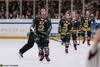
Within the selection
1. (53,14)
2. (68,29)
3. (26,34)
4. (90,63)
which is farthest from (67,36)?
→ (90,63)

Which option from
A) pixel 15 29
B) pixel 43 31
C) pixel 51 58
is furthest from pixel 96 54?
pixel 15 29

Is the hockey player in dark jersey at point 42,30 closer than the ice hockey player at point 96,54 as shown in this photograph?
No

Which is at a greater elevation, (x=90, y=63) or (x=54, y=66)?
(x=90, y=63)

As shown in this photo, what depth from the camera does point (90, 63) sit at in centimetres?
153

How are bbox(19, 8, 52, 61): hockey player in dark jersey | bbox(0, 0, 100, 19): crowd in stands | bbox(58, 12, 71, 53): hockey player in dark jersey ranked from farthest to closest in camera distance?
bbox(0, 0, 100, 19): crowd in stands, bbox(58, 12, 71, 53): hockey player in dark jersey, bbox(19, 8, 52, 61): hockey player in dark jersey

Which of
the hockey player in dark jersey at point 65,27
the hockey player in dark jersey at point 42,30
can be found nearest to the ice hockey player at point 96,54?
the hockey player in dark jersey at point 42,30

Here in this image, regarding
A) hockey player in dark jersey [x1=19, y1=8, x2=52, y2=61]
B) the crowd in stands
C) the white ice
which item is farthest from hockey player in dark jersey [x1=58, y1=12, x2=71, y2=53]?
the crowd in stands

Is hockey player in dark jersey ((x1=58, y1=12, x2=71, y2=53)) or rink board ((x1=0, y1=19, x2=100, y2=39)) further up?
hockey player in dark jersey ((x1=58, y1=12, x2=71, y2=53))

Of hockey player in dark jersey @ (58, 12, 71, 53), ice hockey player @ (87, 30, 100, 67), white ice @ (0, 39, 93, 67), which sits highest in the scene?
ice hockey player @ (87, 30, 100, 67)

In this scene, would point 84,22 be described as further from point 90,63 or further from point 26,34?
point 90,63

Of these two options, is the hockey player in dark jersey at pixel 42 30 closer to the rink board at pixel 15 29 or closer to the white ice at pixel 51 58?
the white ice at pixel 51 58

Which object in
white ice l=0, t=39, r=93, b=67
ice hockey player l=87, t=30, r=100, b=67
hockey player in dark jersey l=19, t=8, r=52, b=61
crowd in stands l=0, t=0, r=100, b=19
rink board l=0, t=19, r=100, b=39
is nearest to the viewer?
ice hockey player l=87, t=30, r=100, b=67

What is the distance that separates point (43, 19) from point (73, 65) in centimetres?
132

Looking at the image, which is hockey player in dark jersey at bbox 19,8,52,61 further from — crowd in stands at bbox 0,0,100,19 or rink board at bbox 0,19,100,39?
crowd in stands at bbox 0,0,100,19
